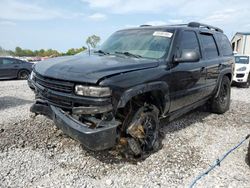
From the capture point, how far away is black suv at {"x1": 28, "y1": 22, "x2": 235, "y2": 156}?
3.00m

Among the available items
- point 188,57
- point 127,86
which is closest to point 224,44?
point 188,57

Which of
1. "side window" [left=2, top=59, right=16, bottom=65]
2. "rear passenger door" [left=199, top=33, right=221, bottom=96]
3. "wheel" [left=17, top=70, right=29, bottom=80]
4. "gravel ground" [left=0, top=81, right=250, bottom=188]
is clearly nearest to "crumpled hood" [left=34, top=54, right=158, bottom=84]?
"gravel ground" [left=0, top=81, right=250, bottom=188]

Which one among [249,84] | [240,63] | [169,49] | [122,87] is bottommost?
[249,84]

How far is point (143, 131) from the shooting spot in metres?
3.60

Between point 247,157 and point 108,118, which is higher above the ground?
point 108,118

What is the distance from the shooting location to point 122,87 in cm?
312

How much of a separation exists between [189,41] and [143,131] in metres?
2.04

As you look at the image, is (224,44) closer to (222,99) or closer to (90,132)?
(222,99)

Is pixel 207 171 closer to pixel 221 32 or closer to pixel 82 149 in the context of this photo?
pixel 82 149

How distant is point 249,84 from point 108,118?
10.6m

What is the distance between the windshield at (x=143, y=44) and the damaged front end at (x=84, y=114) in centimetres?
136

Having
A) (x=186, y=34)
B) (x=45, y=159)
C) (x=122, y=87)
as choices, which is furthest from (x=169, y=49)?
(x=45, y=159)

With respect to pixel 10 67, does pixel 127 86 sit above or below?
above

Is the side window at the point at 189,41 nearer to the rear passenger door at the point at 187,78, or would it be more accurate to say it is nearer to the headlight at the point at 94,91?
the rear passenger door at the point at 187,78
